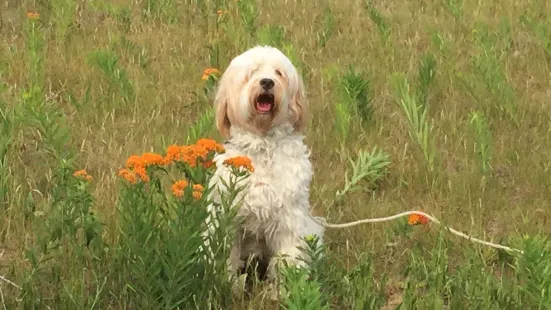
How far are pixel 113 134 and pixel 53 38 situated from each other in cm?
227

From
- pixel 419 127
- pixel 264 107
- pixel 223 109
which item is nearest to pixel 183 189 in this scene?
pixel 264 107

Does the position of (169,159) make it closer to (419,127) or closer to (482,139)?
(482,139)

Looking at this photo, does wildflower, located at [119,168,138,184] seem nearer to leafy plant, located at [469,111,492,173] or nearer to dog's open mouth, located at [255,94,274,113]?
dog's open mouth, located at [255,94,274,113]

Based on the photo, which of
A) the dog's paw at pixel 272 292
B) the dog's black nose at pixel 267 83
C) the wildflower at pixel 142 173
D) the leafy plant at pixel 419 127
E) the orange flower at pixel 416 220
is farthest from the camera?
the leafy plant at pixel 419 127

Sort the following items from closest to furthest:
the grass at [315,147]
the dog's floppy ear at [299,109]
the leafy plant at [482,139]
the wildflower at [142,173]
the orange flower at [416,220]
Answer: the wildflower at [142,173], the grass at [315,147], the orange flower at [416,220], the dog's floppy ear at [299,109], the leafy plant at [482,139]

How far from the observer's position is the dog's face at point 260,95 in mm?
3771

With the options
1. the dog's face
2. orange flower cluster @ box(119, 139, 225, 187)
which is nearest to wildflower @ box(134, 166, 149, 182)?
orange flower cluster @ box(119, 139, 225, 187)

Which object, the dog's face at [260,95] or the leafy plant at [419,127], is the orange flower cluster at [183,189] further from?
the leafy plant at [419,127]

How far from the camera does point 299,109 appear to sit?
12.9 feet

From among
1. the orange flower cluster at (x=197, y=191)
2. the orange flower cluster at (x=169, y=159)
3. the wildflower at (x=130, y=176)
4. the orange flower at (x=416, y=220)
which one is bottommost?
the orange flower at (x=416, y=220)

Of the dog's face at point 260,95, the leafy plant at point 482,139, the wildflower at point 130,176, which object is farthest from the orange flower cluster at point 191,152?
the leafy plant at point 482,139

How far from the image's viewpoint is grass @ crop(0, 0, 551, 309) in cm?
303

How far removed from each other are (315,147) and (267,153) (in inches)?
60.7

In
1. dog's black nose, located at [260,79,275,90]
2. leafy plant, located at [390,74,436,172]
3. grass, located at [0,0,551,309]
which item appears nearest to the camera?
grass, located at [0,0,551,309]
